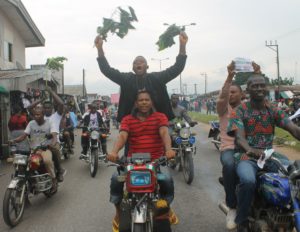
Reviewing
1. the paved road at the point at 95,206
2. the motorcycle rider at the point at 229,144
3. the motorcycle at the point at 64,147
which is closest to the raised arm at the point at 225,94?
the motorcycle rider at the point at 229,144

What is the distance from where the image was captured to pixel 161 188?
4469 millimetres

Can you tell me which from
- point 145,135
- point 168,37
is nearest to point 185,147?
point 168,37

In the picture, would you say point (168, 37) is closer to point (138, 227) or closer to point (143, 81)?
point (143, 81)

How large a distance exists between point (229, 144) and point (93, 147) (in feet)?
18.0

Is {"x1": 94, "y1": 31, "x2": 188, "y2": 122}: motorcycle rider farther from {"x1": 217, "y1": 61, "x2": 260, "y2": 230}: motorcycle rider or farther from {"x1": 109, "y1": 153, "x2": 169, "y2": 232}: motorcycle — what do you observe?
{"x1": 109, "y1": 153, "x2": 169, "y2": 232}: motorcycle

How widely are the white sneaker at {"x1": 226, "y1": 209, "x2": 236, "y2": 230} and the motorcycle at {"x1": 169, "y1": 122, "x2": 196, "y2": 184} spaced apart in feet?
12.0

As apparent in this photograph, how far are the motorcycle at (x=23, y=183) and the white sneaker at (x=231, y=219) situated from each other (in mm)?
2961

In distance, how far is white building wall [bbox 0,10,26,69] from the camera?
60.3ft

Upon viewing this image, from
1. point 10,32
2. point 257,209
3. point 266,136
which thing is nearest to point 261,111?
point 266,136

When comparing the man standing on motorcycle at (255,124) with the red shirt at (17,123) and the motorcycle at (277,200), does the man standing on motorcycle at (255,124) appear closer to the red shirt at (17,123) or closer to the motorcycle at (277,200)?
the motorcycle at (277,200)

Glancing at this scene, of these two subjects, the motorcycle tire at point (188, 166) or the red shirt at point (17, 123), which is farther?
the red shirt at point (17, 123)

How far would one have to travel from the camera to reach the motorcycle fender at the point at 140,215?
12.5 feet

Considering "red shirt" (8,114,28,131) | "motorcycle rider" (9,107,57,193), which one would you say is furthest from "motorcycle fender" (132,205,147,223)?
"red shirt" (8,114,28,131)

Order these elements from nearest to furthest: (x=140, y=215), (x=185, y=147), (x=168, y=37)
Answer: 1. (x=140, y=215)
2. (x=168, y=37)
3. (x=185, y=147)
